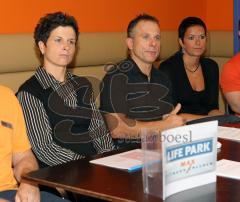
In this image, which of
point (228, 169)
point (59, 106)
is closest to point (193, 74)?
point (59, 106)

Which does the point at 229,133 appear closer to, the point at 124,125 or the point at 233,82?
the point at 124,125

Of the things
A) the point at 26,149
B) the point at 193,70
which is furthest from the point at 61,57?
the point at 193,70

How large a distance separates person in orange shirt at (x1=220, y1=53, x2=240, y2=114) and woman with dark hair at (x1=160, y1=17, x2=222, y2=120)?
0.31 m

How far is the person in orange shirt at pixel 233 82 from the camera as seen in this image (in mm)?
3393

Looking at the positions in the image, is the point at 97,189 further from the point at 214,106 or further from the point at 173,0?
the point at 173,0

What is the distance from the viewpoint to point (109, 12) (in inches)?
152

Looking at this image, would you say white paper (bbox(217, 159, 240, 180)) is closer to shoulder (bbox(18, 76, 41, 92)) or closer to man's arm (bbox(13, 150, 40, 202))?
man's arm (bbox(13, 150, 40, 202))

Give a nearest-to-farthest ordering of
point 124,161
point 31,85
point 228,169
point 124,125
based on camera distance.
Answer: point 228,169 < point 124,161 < point 31,85 < point 124,125

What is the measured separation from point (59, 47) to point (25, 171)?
0.79m

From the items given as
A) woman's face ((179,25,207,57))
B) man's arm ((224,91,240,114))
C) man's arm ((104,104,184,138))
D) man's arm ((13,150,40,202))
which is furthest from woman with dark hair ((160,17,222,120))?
man's arm ((13,150,40,202))

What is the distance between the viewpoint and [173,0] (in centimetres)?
451

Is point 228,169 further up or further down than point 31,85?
further down

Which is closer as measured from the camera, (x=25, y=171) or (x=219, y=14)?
(x=25, y=171)

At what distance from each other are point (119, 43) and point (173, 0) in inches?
43.5
